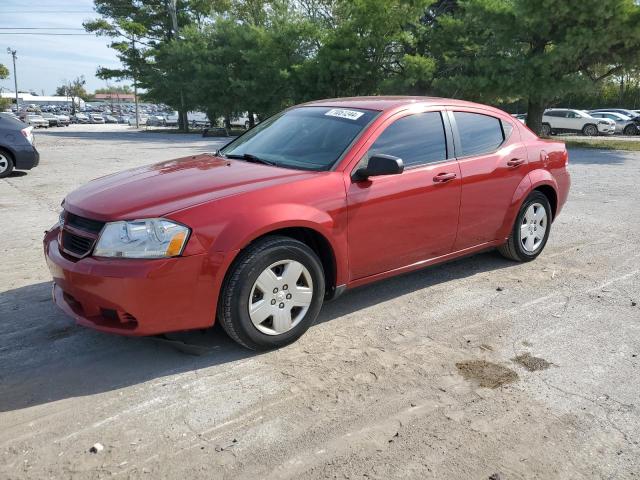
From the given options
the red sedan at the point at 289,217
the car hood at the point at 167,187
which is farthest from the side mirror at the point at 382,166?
the car hood at the point at 167,187

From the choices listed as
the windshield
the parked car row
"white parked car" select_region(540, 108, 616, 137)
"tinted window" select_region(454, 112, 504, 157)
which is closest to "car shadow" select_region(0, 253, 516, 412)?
the windshield

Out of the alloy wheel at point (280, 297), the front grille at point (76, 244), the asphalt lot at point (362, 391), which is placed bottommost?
the asphalt lot at point (362, 391)

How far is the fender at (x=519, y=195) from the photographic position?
5207mm

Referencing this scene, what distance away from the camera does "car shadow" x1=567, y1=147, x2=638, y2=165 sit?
15.7m

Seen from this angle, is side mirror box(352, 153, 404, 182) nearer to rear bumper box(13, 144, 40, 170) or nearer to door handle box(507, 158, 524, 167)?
door handle box(507, 158, 524, 167)

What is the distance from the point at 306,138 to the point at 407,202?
95 cm

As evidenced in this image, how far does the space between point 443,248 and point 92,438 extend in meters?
3.06

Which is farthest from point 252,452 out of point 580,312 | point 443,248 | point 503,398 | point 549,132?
point 549,132

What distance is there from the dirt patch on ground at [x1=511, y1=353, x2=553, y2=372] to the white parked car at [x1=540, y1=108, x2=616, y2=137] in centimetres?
3104

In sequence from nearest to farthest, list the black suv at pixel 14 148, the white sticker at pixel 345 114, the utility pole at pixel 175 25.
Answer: the white sticker at pixel 345 114, the black suv at pixel 14 148, the utility pole at pixel 175 25

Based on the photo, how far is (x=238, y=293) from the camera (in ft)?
11.2

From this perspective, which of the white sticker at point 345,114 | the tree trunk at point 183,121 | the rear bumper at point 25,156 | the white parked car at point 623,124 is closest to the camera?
the white sticker at point 345,114

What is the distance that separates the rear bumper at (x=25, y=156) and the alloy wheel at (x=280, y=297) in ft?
32.7

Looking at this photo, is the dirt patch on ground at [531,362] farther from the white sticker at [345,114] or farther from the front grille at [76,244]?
the front grille at [76,244]
